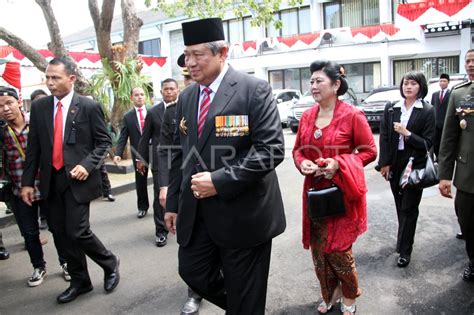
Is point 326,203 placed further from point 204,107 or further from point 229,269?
point 204,107

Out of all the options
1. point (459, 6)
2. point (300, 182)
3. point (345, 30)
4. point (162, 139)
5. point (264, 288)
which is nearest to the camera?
point (264, 288)

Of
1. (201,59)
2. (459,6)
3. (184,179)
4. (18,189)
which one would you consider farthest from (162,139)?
(459,6)

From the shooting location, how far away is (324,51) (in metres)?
23.3

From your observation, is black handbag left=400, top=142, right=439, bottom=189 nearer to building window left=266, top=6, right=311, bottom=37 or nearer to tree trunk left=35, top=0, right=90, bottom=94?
tree trunk left=35, top=0, right=90, bottom=94

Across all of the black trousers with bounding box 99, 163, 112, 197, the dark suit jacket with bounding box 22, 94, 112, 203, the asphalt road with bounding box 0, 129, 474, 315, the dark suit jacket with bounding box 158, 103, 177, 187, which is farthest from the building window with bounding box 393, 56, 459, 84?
Answer: the dark suit jacket with bounding box 22, 94, 112, 203

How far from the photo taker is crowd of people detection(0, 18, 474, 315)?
242 cm

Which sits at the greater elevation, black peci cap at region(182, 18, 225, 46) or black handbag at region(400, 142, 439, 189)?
black peci cap at region(182, 18, 225, 46)

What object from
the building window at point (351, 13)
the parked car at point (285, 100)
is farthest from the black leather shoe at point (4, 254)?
the building window at point (351, 13)

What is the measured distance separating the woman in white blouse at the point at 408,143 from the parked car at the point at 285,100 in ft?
45.2

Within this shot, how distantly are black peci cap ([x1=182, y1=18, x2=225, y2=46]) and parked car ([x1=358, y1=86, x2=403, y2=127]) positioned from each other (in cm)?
1243

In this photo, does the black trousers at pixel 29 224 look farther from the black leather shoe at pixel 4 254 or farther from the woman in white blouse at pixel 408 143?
the woman in white blouse at pixel 408 143

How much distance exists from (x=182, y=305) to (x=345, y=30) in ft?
69.8

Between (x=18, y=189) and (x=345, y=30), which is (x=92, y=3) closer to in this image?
(x=18, y=189)

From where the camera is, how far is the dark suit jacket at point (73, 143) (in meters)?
3.60
